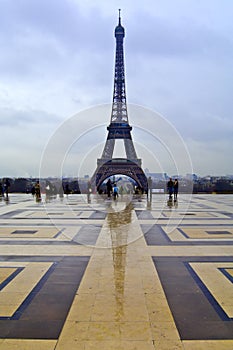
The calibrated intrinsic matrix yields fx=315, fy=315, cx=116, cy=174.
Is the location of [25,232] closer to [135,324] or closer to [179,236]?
[179,236]

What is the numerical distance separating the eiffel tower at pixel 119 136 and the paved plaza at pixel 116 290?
40.2 meters

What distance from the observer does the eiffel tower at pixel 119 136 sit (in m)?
51.7

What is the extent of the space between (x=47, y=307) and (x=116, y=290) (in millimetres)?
1150

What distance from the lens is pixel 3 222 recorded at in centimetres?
1194

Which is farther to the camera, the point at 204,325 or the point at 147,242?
the point at 147,242

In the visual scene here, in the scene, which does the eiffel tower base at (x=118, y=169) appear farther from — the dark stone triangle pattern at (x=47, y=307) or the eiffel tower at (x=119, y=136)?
the dark stone triangle pattern at (x=47, y=307)

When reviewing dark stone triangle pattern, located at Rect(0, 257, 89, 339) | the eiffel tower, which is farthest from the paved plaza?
the eiffel tower

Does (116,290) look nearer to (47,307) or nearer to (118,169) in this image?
(47,307)

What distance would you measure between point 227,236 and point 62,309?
21.1 feet

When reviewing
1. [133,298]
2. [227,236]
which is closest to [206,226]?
[227,236]

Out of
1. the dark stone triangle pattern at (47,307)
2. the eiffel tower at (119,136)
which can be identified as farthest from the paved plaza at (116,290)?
the eiffel tower at (119,136)

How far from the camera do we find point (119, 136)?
61906 mm

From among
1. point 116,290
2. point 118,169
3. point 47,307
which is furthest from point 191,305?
point 118,169

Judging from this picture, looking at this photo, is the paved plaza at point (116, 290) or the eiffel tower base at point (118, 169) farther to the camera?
the eiffel tower base at point (118, 169)
